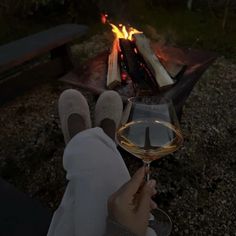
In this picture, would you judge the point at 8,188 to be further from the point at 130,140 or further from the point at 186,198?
the point at 186,198

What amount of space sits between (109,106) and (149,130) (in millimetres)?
1165

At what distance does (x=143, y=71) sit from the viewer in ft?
9.22

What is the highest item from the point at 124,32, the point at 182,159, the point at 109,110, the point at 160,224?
the point at 124,32

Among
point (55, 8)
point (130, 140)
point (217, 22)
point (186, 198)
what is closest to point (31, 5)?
point (55, 8)

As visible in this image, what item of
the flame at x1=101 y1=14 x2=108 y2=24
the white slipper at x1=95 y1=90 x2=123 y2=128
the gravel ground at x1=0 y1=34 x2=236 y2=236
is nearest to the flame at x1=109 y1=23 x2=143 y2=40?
the white slipper at x1=95 y1=90 x2=123 y2=128

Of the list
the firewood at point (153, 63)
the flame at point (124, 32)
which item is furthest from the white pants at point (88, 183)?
the flame at point (124, 32)

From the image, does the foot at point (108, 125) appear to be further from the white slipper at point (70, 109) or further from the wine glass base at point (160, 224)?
the wine glass base at point (160, 224)

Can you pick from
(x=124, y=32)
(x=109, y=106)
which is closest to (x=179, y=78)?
(x=109, y=106)

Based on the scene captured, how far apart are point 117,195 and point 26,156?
2251mm

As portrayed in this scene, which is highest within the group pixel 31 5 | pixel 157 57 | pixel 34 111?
pixel 157 57

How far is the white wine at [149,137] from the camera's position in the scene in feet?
4.29

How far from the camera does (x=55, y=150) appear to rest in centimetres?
322

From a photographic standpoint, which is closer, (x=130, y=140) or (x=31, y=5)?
(x=130, y=140)

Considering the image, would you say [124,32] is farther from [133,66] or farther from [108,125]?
[108,125]
